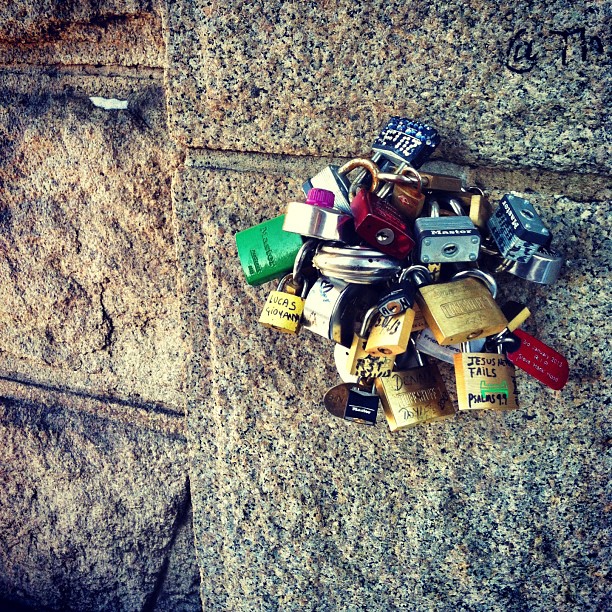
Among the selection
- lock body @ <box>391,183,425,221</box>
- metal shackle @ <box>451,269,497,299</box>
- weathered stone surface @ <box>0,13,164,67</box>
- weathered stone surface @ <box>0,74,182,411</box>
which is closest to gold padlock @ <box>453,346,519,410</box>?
metal shackle @ <box>451,269,497,299</box>

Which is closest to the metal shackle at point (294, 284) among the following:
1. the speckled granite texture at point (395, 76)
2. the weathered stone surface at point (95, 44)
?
the speckled granite texture at point (395, 76)

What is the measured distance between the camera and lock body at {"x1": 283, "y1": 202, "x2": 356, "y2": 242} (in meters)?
0.79

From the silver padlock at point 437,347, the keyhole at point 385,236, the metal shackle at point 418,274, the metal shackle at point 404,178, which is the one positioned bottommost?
the silver padlock at point 437,347

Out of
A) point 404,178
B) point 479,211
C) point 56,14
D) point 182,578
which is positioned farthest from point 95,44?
point 182,578

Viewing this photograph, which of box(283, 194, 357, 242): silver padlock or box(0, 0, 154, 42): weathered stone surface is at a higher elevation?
box(0, 0, 154, 42): weathered stone surface

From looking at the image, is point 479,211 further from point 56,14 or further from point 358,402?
point 56,14

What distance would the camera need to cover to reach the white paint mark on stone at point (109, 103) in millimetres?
1203

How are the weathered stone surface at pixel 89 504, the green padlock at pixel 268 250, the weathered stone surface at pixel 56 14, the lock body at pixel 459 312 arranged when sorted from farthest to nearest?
the weathered stone surface at pixel 89 504 < the weathered stone surface at pixel 56 14 < the green padlock at pixel 268 250 < the lock body at pixel 459 312

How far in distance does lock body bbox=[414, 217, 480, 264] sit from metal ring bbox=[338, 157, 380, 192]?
97 mm

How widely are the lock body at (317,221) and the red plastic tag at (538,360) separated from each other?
0.30m

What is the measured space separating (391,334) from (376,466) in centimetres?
35

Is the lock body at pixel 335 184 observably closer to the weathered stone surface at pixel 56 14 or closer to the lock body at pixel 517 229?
the lock body at pixel 517 229

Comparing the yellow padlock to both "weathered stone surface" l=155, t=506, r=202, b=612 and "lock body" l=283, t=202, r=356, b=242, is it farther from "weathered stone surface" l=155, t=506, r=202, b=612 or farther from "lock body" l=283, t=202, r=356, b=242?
"weathered stone surface" l=155, t=506, r=202, b=612

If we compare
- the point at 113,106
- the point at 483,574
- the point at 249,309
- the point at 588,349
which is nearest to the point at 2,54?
the point at 113,106
